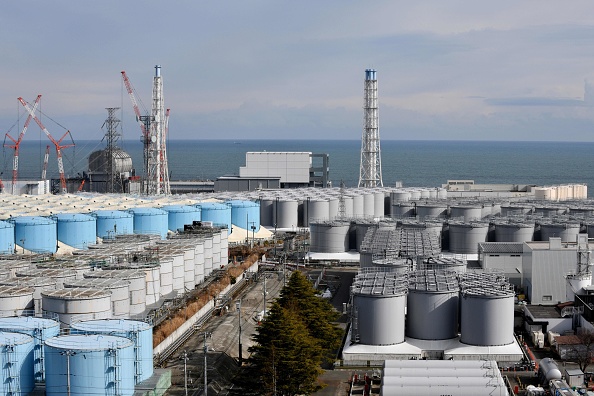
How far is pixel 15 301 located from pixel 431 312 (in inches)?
358

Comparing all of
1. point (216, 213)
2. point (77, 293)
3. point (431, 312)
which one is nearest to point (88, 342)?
point (77, 293)

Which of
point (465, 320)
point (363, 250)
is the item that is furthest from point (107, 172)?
point (465, 320)

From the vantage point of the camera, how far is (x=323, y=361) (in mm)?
19312

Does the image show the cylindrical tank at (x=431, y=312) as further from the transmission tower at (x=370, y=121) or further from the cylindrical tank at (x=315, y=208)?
the transmission tower at (x=370, y=121)

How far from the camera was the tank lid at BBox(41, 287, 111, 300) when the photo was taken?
652 inches

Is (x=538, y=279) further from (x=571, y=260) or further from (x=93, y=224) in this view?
(x=93, y=224)

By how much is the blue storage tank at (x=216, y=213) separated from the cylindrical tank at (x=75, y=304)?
19294mm

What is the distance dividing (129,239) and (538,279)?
12.7m

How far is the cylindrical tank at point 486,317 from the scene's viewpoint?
19219 mm

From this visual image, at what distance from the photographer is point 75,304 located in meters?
16.5

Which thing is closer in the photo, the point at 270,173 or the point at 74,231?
the point at 74,231

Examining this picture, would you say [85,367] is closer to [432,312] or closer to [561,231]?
[432,312]

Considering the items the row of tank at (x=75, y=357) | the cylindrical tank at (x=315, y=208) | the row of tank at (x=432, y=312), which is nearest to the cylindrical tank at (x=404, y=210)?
the cylindrical tank at (x=315, y=208)

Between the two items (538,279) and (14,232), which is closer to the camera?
(538,279)
